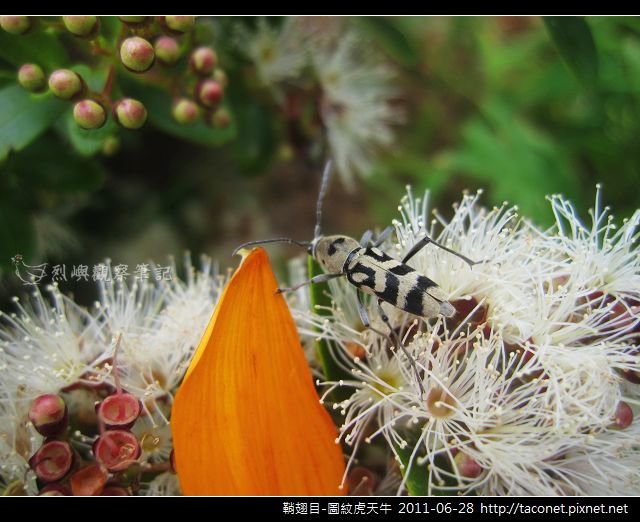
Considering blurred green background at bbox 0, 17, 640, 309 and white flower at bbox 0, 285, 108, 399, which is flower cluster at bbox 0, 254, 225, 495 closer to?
white flower at bbox 0, 285, 108, 399

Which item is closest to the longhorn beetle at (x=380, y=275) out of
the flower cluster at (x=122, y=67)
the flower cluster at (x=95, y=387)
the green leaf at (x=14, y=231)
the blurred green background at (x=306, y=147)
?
the flower cluster at (x=95, y=387)

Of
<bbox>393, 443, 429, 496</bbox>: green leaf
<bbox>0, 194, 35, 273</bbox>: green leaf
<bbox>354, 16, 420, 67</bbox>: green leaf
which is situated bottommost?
<bbox>393, 443, 429, 496</bbox>: green leaf

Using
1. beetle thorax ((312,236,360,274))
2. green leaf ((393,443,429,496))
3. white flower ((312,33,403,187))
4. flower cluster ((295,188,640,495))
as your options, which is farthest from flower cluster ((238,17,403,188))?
green leaf ((393,443,429,496))

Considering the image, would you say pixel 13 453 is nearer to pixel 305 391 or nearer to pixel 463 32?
pixel 305 391

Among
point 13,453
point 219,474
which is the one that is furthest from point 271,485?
point 13,453

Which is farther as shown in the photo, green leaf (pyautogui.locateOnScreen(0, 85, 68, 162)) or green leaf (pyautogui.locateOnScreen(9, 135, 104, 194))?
green leaf (pyautogui.locateOnScreen(9, 135, 104, 194))

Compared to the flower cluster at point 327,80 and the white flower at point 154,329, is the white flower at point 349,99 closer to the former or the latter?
the flower cluster at point 327,80
